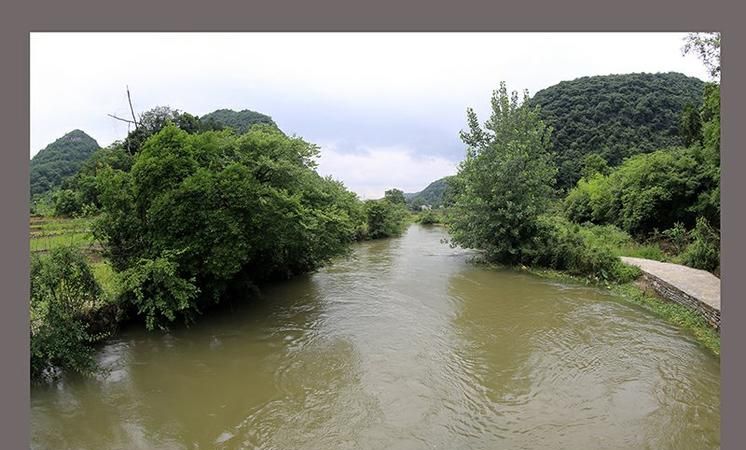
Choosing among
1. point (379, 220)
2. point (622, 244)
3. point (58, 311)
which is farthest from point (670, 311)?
point (379, 220)

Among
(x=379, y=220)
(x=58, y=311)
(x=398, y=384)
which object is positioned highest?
(x=379, y=220)

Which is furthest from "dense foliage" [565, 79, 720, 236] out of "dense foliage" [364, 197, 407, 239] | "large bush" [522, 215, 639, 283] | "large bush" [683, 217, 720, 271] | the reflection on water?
"dense foliage" [364, 197, 407, 239]

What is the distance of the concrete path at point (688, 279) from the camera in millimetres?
10273

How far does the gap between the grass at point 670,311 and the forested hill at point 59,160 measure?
133 ft

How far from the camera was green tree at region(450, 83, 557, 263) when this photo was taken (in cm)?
1795

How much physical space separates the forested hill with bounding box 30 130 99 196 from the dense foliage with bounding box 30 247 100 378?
33.2 meters

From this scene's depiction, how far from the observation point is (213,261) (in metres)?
9.48

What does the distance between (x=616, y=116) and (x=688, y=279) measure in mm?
44275

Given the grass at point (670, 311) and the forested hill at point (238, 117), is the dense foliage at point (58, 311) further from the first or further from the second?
the forested hill at point (238, 117)

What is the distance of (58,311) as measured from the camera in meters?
7.24

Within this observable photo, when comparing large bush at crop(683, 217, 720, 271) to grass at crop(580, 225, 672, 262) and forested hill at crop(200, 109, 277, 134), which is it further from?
forested hill at crop(200, 109, 277, 134)

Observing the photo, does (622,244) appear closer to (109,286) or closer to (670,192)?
(670,192)

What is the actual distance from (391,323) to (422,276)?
21.0 feet

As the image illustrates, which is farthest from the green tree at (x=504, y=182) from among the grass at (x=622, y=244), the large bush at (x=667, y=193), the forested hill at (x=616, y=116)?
the forested hill at (x=616, y=116)
